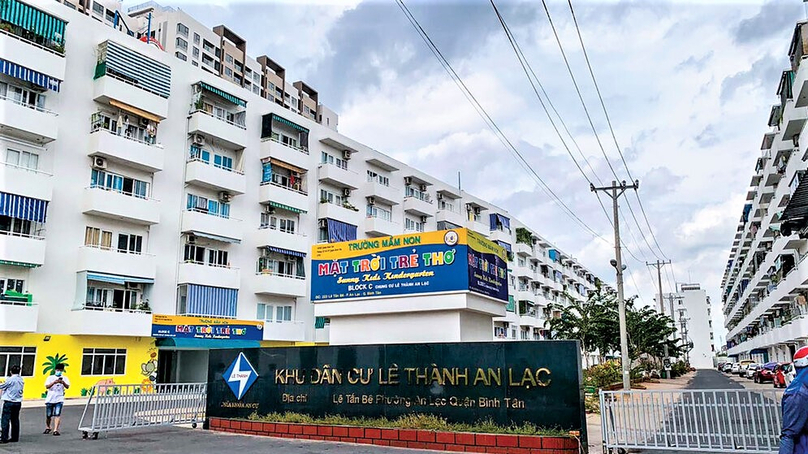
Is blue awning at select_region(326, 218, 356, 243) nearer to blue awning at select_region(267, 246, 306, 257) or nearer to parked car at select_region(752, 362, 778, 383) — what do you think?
blue awning at select_region(267, 246, 306, 257)

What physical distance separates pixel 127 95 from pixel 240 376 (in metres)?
21.1

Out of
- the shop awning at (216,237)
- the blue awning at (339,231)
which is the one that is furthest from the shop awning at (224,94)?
the blue awning at (339,231)

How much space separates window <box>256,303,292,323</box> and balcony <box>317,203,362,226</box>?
6.64m

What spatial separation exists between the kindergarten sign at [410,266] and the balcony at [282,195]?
20.9 metres

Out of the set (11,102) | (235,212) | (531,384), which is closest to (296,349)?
(531,384)

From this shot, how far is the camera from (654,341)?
47.8 metres

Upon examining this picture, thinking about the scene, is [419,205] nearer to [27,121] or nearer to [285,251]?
[285,251]

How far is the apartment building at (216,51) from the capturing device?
218 feet

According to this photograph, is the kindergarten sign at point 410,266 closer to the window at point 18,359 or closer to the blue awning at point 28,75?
the window at point 18,359

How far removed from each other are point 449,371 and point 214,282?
2497 centimetres

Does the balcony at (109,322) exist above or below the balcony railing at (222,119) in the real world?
below

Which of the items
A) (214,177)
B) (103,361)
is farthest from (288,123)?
(103,361)

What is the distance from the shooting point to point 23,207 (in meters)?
26.0

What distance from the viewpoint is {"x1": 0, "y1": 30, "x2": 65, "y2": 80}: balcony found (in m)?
25.7
